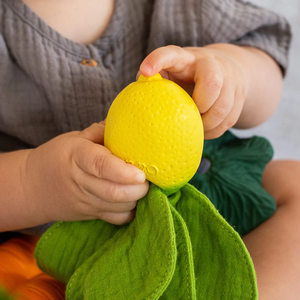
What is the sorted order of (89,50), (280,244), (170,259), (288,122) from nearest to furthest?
(170,259), (280,244), (89,50), (288,122)

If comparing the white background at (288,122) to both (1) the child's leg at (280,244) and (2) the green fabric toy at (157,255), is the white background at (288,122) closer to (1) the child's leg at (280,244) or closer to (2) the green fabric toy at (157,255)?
(1) the child's leg at (280,244)

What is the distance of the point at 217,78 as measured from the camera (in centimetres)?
35

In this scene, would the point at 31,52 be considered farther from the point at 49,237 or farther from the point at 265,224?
the point at 265,224

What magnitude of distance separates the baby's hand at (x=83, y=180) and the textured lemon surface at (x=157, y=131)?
0.02 meters

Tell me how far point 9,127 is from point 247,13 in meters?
0.50

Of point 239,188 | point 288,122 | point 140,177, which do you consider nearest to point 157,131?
point 140,177

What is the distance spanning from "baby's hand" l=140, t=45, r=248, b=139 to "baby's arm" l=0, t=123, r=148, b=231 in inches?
4.0

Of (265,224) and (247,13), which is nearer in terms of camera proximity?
(265,224)

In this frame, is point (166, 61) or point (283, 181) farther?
point (283, 181)

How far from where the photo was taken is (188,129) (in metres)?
0.29

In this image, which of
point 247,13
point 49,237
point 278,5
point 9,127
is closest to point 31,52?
point 9,127

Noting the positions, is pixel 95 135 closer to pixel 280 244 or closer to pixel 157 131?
pixel 157 131

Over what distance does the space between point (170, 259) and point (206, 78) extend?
0.20 meters

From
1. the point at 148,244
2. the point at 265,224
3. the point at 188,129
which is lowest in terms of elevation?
the point at 265,224
